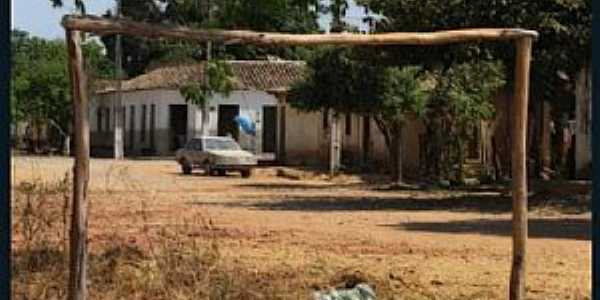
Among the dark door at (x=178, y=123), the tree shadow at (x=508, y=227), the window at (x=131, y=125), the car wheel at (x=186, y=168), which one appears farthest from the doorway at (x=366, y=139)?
the tree shadow at (x=508, y=227)

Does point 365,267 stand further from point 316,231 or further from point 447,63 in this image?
point 447,63

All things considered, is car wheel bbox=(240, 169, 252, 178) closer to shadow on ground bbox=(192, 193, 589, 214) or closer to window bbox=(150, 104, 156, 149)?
shadow on ground bbox=(192, 193, 589, 214)

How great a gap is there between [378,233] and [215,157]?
73.8 feet

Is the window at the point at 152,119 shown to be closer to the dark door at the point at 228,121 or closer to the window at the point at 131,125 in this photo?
the window at the point at 131,125

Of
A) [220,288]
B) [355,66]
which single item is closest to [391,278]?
[220,288]

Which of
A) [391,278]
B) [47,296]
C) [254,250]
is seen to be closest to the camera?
[47,296]

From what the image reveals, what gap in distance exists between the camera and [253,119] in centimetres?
5297

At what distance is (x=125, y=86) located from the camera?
61.6 metres

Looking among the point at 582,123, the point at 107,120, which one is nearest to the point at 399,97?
the point at 582,123

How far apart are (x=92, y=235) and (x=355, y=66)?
19828mm

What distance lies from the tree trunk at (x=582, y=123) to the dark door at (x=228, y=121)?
26.7 meters

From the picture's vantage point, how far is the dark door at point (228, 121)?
5369cm

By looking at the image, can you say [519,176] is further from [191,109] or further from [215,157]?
[191,109]

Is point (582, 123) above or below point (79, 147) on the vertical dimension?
above
